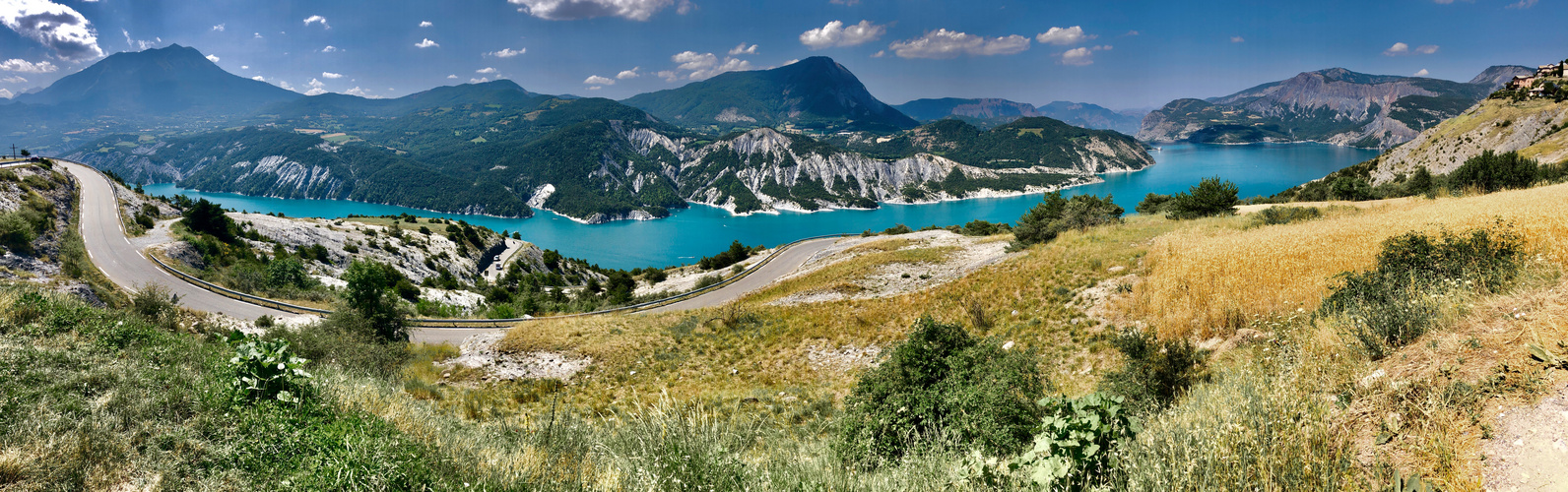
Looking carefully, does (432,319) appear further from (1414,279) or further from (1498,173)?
(1498,173)

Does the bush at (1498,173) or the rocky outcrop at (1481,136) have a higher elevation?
the rocky outcrop at (1481,136)

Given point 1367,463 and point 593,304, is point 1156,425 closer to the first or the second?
point 1367,463

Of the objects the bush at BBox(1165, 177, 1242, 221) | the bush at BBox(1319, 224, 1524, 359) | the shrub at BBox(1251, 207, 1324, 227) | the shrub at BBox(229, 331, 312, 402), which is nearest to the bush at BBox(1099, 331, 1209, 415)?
the bush at BBox(1319, 224, 1524, 359)

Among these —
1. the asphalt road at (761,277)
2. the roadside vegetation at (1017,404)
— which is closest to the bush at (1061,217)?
the roadside vegetation at (1017,404)

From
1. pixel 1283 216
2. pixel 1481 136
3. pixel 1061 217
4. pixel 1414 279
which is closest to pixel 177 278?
pixel 1414 279

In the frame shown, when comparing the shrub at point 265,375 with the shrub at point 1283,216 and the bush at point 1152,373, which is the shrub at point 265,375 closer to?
the bush at point 1152,373
